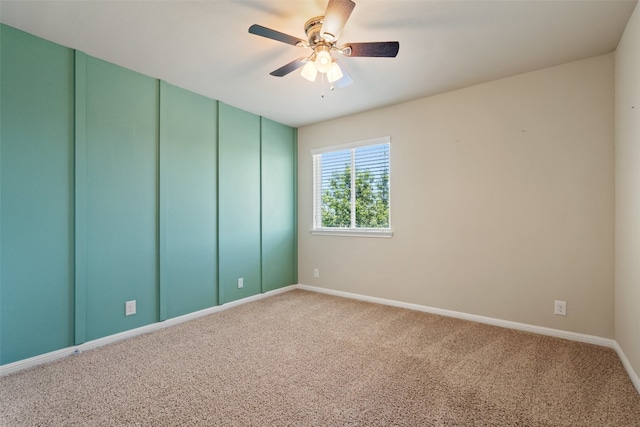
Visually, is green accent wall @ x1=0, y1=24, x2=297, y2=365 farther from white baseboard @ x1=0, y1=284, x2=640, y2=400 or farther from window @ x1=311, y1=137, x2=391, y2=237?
window @ x1=311, y1=137, x2=391, y2=237

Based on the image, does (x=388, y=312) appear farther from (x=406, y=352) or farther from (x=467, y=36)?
(x=467, y=36)

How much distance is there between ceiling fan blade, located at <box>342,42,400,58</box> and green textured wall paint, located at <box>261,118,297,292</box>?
2396mm

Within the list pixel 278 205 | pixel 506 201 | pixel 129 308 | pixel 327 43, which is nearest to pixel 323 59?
pixel 327 43

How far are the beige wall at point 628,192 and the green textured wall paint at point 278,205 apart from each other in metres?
3.61

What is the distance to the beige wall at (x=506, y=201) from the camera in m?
2.60

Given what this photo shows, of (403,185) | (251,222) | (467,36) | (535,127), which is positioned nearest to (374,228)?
(403,185)

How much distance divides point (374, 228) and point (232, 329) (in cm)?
209

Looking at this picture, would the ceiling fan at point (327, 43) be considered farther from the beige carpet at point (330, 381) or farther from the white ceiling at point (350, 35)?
the beige carpet at point (330, 381)

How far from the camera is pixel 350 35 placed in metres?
2.29

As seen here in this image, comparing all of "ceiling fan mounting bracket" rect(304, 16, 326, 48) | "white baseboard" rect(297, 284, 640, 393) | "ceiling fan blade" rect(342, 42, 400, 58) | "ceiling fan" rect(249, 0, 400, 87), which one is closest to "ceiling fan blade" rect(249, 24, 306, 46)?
"ceiling fan" rect(249, 0, 400, 87)

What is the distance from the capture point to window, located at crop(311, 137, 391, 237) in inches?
154

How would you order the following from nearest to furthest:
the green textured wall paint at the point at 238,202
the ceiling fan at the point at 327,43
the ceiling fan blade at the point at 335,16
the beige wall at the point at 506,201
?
the ceiling fan blade at the point at 335,16 → the ceiling fan at the point at 327,43 → the beige wall at the point at 506,201 → the green textured wall paint at the point at 238,202

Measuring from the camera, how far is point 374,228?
3.96 meters

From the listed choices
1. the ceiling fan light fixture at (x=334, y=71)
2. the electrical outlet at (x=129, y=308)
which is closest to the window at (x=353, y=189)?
the ceiling fan light fixture at (x=334, y=71)
